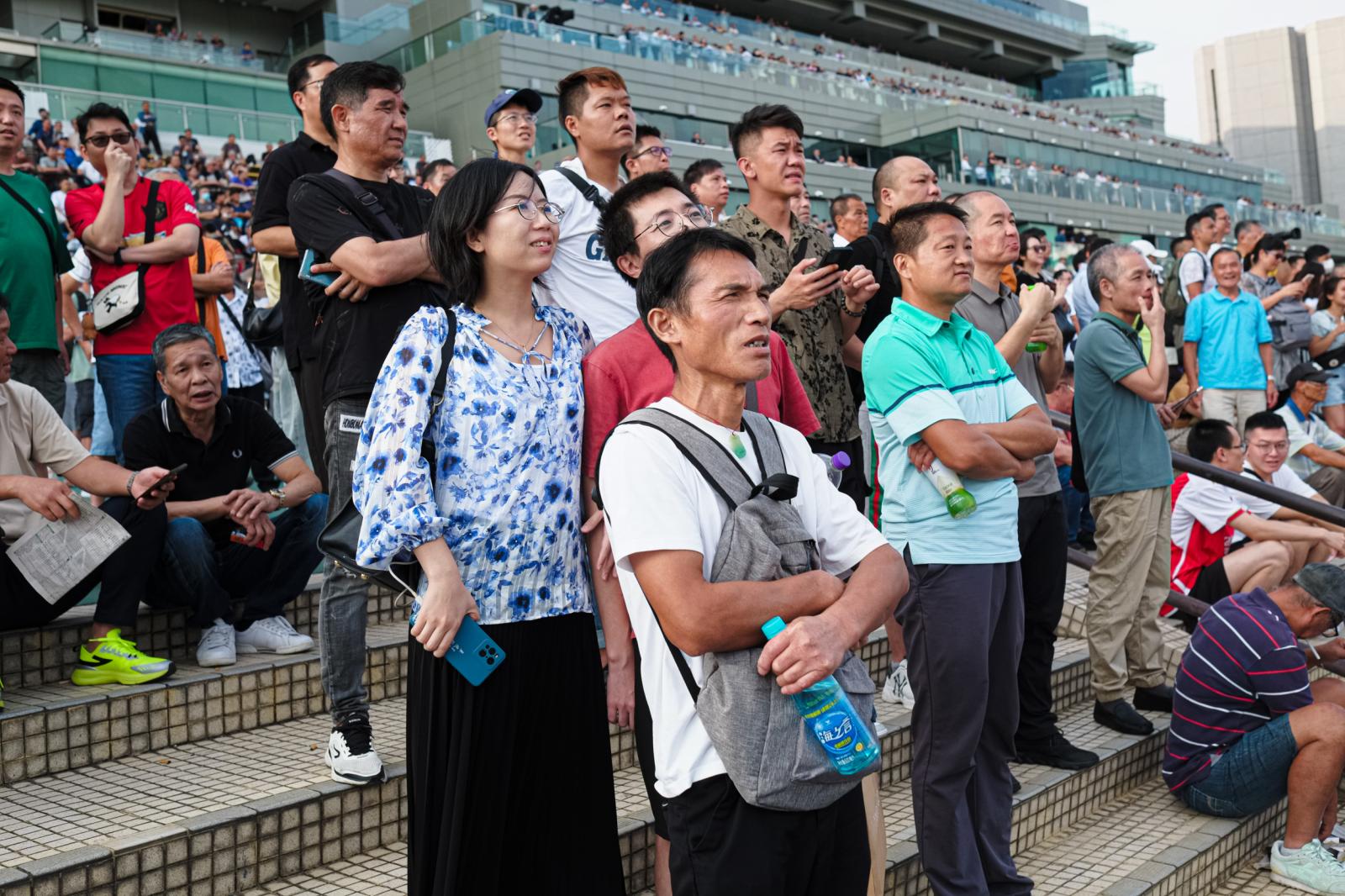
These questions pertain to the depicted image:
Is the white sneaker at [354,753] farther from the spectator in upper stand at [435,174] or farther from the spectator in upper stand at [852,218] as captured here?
the spectator in upper stand at [852,218]

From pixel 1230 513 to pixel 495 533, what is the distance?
5037 mm

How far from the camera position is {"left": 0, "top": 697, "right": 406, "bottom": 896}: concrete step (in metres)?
2.58

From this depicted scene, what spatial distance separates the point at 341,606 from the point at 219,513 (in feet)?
3.95

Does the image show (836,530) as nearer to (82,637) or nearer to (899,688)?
(899,688)

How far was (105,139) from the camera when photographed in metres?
4.62

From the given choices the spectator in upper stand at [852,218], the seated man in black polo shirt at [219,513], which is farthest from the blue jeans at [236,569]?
the spectator in upper stand at [852,218]

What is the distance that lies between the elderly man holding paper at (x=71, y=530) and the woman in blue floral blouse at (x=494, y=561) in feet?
5.14

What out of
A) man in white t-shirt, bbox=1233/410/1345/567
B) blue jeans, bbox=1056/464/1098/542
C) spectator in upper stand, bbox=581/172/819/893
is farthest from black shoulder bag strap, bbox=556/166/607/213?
blue jeans, bbox=1056/464/1098/542

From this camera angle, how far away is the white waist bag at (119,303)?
4.43 m

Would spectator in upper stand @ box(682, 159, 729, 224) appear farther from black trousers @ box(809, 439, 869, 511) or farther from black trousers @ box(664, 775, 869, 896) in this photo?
black trousers @ box(664, 775, 869, 896)

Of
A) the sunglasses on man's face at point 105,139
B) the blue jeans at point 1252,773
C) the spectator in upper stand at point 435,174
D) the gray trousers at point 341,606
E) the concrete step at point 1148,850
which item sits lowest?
the concrete step at point 1148,850

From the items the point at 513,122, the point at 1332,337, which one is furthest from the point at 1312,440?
the point at 513,122

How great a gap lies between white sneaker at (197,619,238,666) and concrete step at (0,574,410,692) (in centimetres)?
12

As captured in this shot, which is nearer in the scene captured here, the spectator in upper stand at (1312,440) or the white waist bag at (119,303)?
the white waist bag at (119,303)
